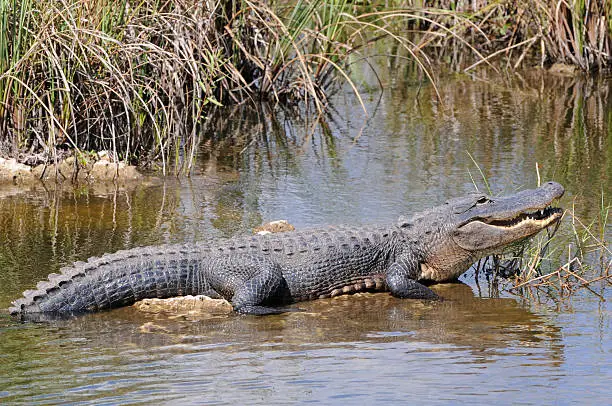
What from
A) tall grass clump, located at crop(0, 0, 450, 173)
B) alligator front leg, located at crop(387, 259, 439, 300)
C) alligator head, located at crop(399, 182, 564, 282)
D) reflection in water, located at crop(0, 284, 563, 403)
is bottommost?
reflection in water, located at crop(0, 284, 563, 403)

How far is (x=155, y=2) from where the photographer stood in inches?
322

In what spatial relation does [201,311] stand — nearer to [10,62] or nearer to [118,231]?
[118,231]

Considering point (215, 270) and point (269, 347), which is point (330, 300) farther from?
point (269, 347)

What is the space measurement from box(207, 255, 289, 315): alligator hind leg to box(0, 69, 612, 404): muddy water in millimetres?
155

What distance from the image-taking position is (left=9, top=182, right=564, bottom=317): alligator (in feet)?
17.5

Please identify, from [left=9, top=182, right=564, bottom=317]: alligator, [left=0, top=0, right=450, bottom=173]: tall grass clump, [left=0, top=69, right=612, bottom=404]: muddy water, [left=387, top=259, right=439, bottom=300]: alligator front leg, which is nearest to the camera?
[left=0, top=69, right=612, bottom=404]: muddy water

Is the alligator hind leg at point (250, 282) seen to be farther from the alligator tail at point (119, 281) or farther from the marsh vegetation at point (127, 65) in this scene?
the marsh vegetation at point (127, 65)

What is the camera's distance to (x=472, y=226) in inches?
229

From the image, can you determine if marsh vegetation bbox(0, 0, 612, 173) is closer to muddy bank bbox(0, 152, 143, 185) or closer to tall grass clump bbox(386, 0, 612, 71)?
muddy bank bbox(0, 152, 143, 185)

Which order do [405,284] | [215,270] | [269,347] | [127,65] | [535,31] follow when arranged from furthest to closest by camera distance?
[535,31]
[127,65]
[405,284]
[215,270]
[269,347]

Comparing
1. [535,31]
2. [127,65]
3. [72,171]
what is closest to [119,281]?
[72,171]

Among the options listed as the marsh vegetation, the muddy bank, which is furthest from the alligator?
the muddy bank

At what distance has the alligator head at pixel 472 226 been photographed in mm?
5668

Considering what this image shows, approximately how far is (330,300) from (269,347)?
1085 mm
